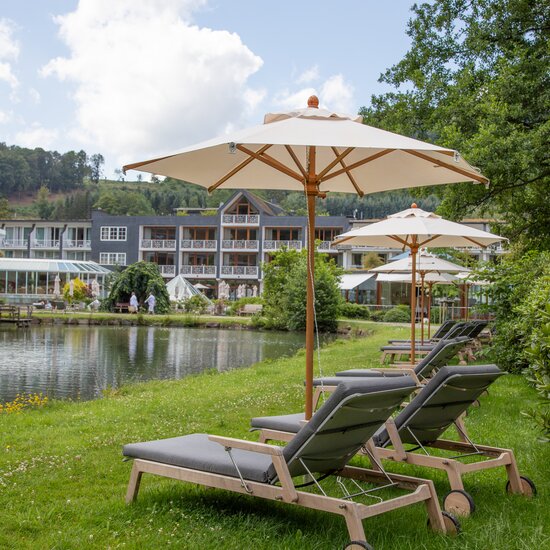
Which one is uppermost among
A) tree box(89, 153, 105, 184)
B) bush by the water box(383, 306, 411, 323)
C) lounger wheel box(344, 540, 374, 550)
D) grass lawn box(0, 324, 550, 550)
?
tree box(89, 153, 105, 184)

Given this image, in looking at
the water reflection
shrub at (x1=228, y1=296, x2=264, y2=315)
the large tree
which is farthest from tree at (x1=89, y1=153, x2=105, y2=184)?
the large tree

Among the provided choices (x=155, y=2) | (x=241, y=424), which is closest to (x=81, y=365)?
(x=155, y=2)

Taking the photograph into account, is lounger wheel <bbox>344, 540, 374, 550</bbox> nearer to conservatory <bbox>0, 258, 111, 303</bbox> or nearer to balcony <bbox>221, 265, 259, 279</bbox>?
conservatory <bbox>0, 258, 111, 303</bbox>

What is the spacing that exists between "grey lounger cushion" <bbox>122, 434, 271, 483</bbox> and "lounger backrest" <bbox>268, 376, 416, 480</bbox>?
0.13 meters

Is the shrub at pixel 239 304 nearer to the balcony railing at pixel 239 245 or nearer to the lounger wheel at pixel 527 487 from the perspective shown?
the balcony railing at pixel 239 245

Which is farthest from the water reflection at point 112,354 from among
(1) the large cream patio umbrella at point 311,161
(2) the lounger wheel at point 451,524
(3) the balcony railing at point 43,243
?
(3) the balcony railing at point 43,243

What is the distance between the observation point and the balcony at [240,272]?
182 ft

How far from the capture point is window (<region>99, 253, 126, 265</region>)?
59.1m

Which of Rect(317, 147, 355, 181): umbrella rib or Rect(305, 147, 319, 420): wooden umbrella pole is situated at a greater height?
Rect(317, 147, 355, 181): umbrella rib

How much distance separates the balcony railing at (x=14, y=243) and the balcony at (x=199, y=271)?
569 inches

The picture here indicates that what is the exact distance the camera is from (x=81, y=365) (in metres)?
16.8

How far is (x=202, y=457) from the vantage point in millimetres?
4133

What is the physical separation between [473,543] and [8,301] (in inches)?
1755

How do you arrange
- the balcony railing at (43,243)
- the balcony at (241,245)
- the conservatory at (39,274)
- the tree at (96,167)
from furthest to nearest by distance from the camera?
the tree at (96,167)
the balcony railing at (43,243)
the balcony at (241,245)
the conservatory at (39,274)
